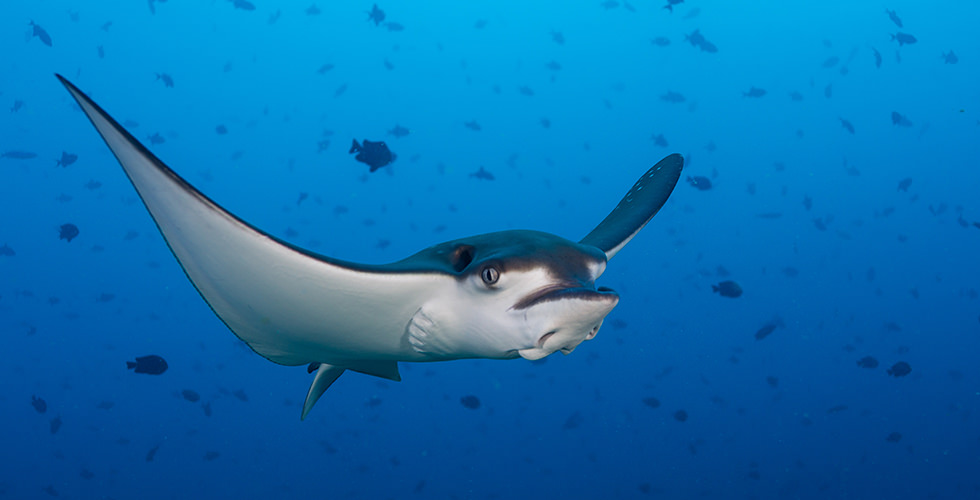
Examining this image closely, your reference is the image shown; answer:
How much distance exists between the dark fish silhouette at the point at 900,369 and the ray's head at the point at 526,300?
308 inches

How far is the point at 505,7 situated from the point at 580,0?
260 cm

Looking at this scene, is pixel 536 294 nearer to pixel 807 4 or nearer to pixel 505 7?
pixel 505 7

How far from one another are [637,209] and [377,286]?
165 cm

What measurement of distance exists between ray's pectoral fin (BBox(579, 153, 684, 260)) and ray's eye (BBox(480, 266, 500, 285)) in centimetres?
78

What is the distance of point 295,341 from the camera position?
81.1 inches

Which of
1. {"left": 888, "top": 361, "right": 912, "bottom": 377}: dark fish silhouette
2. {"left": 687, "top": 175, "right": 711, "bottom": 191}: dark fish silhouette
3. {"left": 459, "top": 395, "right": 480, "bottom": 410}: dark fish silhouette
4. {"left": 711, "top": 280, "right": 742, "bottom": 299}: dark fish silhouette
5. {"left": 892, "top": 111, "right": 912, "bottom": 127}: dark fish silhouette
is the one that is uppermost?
{"left": 687, "top": 175, "right": 711, "bottom": 191}: dark fish silhouette

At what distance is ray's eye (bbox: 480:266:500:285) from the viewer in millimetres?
1573

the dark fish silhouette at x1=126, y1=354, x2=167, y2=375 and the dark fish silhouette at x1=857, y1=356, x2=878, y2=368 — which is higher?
the dark fish silhouette at x1=126, y1=354, x2=167, y2=375

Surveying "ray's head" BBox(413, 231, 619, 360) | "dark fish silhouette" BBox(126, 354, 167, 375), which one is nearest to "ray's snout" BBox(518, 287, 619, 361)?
"ray's head" BBox(413, 231, 619, 360)

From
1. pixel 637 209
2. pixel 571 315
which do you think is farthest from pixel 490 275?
pixel 637 209

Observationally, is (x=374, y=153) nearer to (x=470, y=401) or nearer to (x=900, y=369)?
(x=470, y=401)

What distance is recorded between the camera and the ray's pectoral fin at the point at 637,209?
2389 mm

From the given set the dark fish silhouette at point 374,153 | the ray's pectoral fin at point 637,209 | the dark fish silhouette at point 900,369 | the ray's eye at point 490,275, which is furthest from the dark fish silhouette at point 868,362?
the ray's eye at point 490,275

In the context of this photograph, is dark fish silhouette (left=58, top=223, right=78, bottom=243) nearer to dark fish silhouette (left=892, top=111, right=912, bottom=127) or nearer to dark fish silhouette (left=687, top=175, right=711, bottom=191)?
dark fish silhouette (left=687, top=175, right=711, bottom=191)
